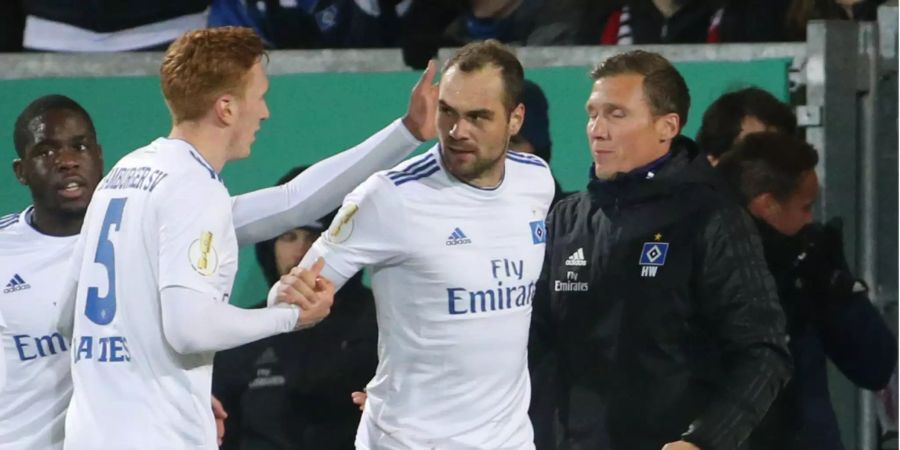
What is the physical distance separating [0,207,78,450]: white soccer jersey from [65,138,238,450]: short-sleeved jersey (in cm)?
60

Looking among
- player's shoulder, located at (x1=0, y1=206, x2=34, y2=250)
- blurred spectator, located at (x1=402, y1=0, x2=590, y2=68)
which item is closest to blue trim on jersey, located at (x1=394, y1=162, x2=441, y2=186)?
player's shoulder, located at (x1=0, y1=206, x2=34, y2=250)

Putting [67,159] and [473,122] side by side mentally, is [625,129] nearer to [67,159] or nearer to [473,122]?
[473,122]

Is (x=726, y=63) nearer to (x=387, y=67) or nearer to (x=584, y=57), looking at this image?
(x=584, y=57)

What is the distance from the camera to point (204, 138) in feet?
10.3

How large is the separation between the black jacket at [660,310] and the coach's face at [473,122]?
1.02 ft

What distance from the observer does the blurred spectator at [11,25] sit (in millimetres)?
5145

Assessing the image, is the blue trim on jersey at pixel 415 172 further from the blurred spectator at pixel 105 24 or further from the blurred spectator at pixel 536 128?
the blurred spectator at pixel 105 24

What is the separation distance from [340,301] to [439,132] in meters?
0.90

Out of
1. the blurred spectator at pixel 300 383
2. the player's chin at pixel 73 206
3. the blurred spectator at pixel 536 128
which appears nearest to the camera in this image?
the player's chin at pixel 73 206

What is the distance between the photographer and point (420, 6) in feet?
17.6

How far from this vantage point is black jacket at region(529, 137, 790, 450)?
3514 millimetres

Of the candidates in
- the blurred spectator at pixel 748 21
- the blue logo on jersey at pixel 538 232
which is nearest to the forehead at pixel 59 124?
the blue logo on jersey at pixel 538 232

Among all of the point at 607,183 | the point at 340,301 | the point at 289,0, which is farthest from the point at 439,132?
the point at 289,0

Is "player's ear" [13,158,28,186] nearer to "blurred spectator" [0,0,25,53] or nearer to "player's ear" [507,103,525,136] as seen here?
Result: "blurred spectator" [0,0,25,53]
